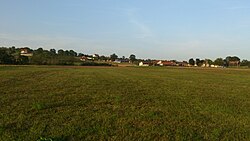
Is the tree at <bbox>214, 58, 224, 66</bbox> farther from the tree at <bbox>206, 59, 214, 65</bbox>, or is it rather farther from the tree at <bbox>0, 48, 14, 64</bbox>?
the tree at <bbox>0, 48, 14, 64</bbox>

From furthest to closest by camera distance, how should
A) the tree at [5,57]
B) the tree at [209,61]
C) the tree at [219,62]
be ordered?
the tree at [209,61] < the tree at [219,62] < the tree at [5,57]

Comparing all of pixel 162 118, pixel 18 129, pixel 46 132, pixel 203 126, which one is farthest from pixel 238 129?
pixel 18 129

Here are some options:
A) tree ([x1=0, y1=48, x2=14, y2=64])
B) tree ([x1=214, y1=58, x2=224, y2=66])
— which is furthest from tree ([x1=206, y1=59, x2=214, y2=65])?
tree ([x1=0, y1=48, x2=14, y2=64])

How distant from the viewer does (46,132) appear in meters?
6.98

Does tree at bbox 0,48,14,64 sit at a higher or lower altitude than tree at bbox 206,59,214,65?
higher

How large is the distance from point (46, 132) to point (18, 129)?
0.78 metres

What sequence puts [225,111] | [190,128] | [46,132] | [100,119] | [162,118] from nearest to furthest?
[46,132] → [190,128] → [100,119] → [162,118] → [225,111]

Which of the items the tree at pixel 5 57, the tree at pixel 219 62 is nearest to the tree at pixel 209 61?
the tree at pixel 219 62

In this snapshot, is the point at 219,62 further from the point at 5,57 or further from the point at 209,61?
the point at 5,57

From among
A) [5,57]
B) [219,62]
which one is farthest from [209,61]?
[5,57]

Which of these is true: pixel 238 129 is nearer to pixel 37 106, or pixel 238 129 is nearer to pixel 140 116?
pixel 140 116

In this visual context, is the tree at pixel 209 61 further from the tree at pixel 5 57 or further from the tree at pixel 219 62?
the tree at pixel 5 57

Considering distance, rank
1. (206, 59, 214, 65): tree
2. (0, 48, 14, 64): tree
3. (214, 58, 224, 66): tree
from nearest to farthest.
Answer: (0, 48, 14, 64): tree, (214, 58, 224, 66): tree, (206, 59, 214, 65): tree

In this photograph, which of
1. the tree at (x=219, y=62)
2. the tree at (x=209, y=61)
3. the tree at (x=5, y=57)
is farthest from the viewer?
the tree at (x=209, y=61)
